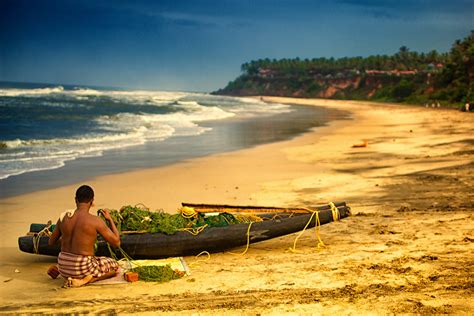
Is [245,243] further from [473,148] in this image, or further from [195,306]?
[473,148]

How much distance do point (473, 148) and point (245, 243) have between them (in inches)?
476

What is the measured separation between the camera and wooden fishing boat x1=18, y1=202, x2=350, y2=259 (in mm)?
7355

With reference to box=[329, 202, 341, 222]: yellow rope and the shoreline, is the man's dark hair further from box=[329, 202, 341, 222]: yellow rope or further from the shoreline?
the shoreline

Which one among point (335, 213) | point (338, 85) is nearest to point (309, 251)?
point (335, 213)

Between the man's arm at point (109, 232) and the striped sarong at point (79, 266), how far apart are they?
0.30 m

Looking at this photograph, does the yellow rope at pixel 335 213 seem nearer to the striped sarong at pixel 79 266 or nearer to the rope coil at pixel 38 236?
the striped sarong at pixel 79 266

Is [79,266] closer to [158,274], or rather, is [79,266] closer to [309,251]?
[158,274]

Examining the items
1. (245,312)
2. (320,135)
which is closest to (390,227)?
(245,312)

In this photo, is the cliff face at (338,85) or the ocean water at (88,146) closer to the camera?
the ocean water at (88,146)

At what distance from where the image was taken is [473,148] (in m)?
17.1

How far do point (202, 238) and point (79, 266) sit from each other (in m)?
1.87

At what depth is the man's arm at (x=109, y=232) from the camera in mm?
6520

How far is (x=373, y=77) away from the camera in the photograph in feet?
352

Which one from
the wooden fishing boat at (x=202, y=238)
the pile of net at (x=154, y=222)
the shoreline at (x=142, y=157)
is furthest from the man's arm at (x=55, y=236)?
the shoreline at (x=142, y=157)
